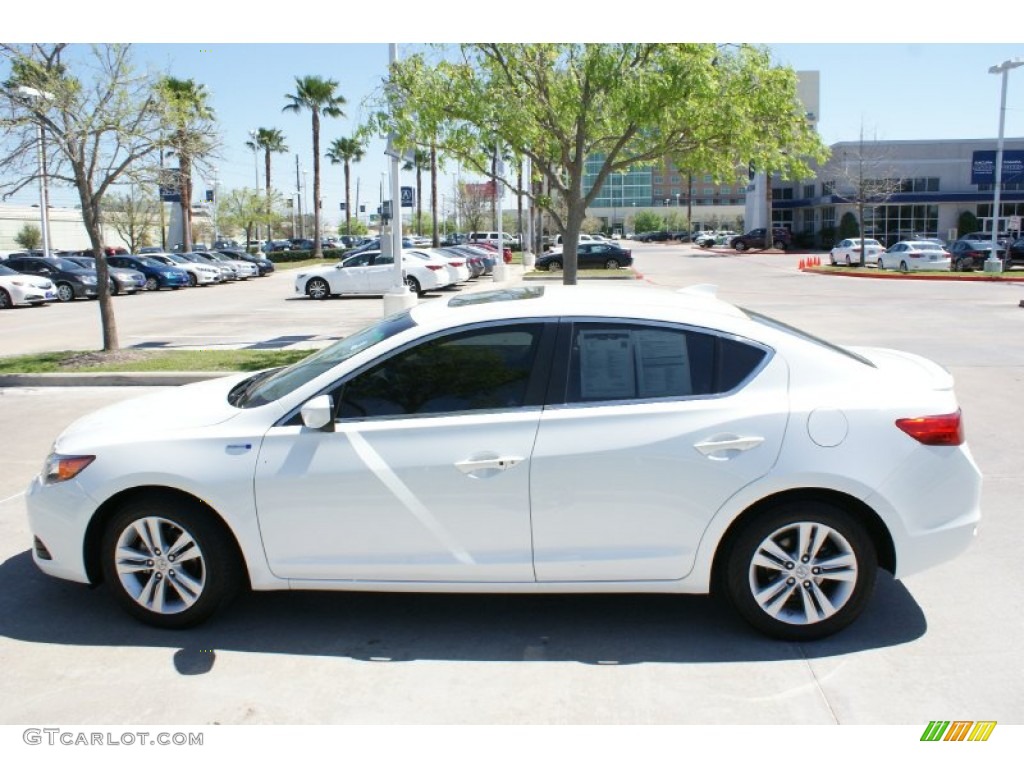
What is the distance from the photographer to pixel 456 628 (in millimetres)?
4516

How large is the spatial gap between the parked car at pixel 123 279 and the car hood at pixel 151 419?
29.6 metres

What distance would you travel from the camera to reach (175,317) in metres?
22.8

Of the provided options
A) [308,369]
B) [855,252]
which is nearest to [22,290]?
[308,369]

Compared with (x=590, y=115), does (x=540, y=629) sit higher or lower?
lower

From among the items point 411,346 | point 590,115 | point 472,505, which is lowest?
point 472,505

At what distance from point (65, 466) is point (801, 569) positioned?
3.44 m

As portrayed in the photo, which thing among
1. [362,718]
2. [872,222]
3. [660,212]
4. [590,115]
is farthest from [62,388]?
[660,212]

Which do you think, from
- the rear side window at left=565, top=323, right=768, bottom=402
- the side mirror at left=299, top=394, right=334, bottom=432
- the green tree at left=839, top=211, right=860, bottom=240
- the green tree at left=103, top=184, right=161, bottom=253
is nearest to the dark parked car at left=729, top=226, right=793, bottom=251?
the green tree at left=839, top=211, right=860, bottom=240

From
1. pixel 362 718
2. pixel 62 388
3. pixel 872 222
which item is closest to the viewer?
pixel 362 718

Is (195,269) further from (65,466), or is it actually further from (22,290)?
(65,466)

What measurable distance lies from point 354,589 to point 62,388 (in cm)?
883

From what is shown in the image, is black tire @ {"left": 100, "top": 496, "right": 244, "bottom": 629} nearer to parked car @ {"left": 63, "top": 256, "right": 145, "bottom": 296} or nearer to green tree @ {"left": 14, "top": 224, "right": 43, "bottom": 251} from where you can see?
parked car @ {"left": 63, "top": 256, "right": 145, "bottom": 296}

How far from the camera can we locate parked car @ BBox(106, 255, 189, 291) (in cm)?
3556

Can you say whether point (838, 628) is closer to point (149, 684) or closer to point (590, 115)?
point (149, 684)
